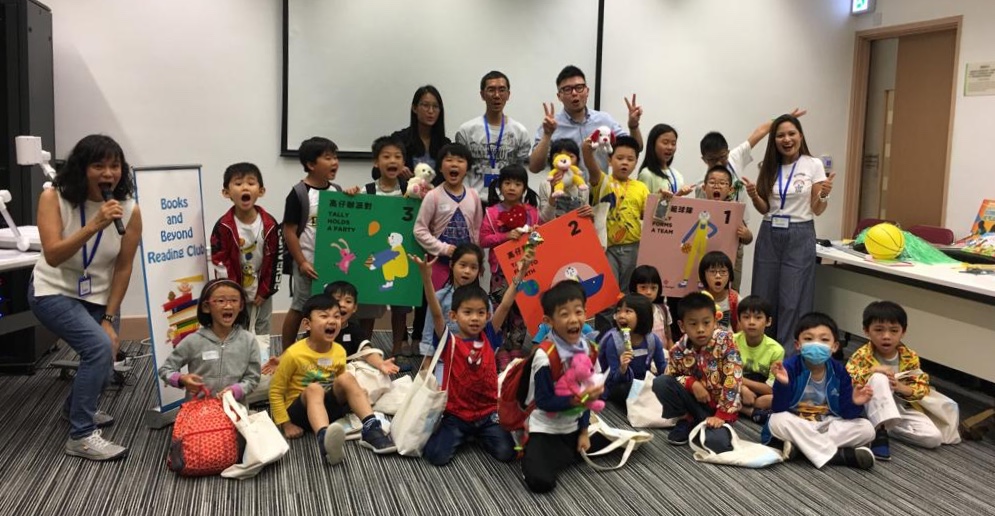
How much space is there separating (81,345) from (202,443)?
698mm

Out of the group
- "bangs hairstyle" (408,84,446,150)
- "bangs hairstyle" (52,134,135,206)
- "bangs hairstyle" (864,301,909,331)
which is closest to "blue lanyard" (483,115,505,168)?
"bangs hairstyle" (408,84,446,150)

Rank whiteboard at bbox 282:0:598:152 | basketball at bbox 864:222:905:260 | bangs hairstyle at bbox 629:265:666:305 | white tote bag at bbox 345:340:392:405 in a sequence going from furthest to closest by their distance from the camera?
1. whiteboard at bbox 282:0:598:152
2. basketball at bbox 864:222:905:260
3. bangs hairstyle at bbox 629:265:666:305
4. white tote bag at bbox 345:340:392:405

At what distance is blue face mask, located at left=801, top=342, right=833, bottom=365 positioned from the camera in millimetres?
3277

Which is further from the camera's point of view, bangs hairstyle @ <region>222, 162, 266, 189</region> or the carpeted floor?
bangs hairstyle @ <region>222, 162, 266, 189</region>

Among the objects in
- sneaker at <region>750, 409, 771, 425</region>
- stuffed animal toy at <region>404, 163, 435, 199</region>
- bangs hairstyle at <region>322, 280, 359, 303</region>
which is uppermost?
stuffed animal toy at <region>404, 163, 435, 199</region>

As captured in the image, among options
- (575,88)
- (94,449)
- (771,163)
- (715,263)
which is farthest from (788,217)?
(94,449)

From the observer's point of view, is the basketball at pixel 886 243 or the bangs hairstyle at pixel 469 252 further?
the basketball at pixel 886 243

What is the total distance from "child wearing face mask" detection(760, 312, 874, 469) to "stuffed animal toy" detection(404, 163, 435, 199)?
6.66 ft

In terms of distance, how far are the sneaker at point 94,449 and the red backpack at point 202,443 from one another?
9.7 inches

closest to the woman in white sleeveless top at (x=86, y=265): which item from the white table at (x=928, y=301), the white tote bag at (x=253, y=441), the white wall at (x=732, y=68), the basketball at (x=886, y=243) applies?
the white tote bag at (x=253, y=441)

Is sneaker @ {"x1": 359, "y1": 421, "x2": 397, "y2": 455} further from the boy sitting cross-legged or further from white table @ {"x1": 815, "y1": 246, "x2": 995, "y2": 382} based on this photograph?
white table @ {"x1": 815, "y1": 246, "x2": 995, "y2": 382}

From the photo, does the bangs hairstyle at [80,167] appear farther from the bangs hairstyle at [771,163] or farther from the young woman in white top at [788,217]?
the bangs hairstyle at [771,163]

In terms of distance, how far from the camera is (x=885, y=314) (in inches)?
139

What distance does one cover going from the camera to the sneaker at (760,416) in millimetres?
3725
